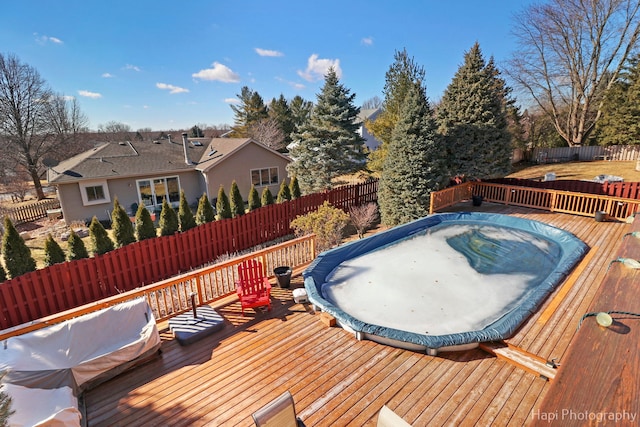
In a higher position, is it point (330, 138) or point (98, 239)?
point (330, 138)

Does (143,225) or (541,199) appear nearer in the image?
(143,225)

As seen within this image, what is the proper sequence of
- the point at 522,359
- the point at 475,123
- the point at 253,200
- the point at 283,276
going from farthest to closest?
the point at 253,200 → the point at 475,123 → the point at 283,276 → the point at 522,359

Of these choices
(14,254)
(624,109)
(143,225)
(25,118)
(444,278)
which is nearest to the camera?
(444,278)

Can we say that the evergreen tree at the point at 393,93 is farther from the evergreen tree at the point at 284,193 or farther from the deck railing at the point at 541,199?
the evergreen tree at the point at 284,193

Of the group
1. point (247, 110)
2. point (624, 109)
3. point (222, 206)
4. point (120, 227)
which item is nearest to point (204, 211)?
point (222, 206)

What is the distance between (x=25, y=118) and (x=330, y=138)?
23.6 meters

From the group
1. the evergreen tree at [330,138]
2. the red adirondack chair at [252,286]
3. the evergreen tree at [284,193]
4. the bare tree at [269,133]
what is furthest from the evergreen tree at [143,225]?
the bare tree at [269,133]

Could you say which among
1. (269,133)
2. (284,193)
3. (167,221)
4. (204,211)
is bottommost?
(167,221)

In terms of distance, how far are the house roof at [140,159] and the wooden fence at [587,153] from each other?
2172 centimetres

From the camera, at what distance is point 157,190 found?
56.9 feet

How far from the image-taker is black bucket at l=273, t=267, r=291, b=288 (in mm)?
6527

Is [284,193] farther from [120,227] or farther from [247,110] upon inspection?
[247,110]

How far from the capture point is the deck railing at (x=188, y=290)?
462 cm

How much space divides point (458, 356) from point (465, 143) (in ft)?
33.7
